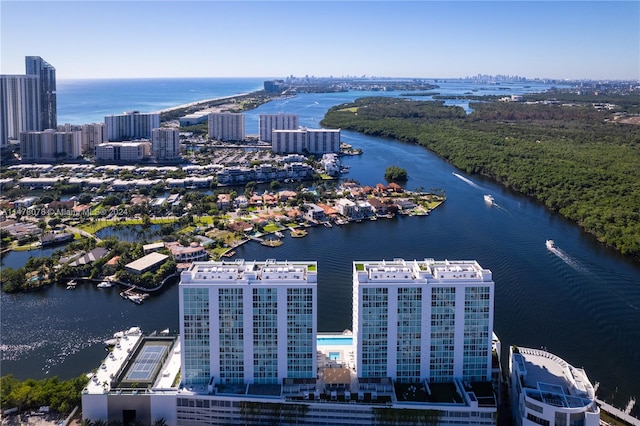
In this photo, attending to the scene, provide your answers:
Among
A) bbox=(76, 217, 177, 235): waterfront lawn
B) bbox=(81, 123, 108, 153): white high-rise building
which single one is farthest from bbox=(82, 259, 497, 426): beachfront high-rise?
bbox=(81, 123, 108, 153): white high-rise building

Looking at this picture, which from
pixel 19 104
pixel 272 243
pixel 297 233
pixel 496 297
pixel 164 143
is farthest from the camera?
pixel 19 104

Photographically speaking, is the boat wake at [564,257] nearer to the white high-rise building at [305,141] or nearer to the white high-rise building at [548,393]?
the white high-rise building at [548,393]

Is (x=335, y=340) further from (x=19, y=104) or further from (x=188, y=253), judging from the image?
(x=19, y=104)

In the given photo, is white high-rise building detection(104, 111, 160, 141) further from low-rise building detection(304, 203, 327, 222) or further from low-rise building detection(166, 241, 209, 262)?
low-rise building detection(166, 241, 209, 262)

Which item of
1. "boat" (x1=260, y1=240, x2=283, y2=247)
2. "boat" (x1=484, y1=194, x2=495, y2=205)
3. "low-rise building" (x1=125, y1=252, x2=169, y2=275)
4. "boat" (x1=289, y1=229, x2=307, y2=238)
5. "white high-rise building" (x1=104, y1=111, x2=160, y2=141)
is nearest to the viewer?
"low-rise building" (x1=125, y1=252, x2=169, y2=275)

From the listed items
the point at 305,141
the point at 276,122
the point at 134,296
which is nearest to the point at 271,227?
the point at 134,296

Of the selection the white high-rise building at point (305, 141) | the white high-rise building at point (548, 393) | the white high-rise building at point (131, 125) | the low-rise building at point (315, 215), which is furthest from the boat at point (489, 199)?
the white high-rise building at point (131, 125)
